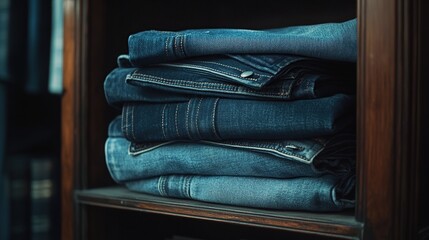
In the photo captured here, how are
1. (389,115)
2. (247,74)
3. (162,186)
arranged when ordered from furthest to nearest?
1. (162,186)
2. (247,74)
3. (389,115)

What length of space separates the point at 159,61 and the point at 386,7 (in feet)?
1.07

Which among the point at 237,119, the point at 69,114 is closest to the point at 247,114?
the point at 237,119

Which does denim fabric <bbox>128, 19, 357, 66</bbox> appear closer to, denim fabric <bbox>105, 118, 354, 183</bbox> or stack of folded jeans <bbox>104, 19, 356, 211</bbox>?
stack of folded jeans <bbox>104, 19, 356, 211</bbox>

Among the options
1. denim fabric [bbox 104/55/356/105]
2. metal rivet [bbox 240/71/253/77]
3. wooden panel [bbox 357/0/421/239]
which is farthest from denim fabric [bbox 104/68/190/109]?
wooden panel [bbox 357/0/421/239]

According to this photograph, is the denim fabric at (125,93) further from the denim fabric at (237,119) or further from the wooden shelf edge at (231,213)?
the wooden shelf edge at (231,213)

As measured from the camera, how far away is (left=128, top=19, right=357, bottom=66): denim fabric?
72cm

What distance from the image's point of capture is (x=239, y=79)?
28.8 inches

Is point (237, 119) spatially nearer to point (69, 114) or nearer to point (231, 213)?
point (231, 213)

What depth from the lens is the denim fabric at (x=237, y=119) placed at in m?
0.71

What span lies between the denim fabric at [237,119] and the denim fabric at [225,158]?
0.05 ft

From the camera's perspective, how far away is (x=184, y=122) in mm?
795

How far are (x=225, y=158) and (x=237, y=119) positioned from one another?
2.6 inches

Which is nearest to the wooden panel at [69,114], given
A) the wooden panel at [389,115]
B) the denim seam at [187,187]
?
the denim seam at [187,187]

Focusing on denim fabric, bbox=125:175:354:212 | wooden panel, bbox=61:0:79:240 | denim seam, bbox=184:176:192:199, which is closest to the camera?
denim fabric, bbox=125:175:354:212
